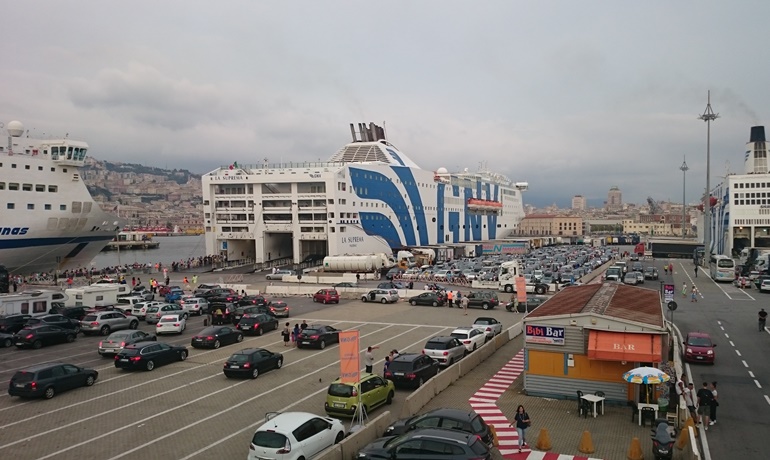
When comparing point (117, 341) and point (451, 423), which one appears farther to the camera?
point (117, 341)

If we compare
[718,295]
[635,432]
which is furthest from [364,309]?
[718,295]

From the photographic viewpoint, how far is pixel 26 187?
47.4m

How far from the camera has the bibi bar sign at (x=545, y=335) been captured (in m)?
15.6

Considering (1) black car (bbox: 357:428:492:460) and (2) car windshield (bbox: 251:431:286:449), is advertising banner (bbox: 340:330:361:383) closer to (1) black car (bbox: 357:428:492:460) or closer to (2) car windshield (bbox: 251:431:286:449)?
(1) black car (bbox: 357:428:492:460)

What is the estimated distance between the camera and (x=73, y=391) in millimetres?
16531

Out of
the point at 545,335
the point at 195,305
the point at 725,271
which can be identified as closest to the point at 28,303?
the point at 195,305

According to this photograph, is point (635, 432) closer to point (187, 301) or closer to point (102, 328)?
point (102, 328)

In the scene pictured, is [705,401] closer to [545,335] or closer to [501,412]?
[545,335]

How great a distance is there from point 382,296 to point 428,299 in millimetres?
3477

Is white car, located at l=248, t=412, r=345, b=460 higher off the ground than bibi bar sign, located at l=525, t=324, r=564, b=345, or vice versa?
bibi bar sign, located at l=525, t=324, r=564, b=345

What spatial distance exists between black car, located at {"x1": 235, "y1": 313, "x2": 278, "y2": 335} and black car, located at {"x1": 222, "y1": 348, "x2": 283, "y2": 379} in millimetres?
7052

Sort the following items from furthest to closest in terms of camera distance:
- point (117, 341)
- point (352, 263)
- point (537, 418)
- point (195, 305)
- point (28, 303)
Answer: point (352, 263) → point (195, 305) → point (28, 303) → point (117, 341) → point (537, 418)

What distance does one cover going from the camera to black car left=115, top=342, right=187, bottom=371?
738 inches

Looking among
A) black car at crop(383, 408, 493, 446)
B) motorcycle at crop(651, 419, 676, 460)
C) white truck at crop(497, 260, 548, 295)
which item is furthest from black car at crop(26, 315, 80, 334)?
white truck at crop(497, 260, 548, 295)
